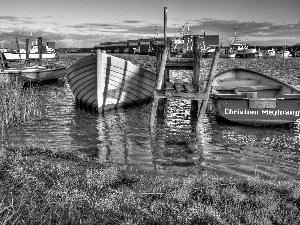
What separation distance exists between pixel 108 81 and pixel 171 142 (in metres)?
6.38

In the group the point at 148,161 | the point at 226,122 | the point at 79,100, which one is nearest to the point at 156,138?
the point at 148,161

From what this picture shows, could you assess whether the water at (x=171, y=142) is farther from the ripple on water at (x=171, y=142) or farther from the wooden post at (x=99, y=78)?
the wooden post at (x=99, y=78)

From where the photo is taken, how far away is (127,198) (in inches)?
239

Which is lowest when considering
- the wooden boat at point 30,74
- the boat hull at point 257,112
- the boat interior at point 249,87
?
the boat hull at point 257,112

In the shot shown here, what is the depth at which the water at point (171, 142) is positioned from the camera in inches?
368

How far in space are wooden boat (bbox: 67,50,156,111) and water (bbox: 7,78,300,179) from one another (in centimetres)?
85

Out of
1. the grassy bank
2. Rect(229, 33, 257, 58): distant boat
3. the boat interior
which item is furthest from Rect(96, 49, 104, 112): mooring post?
Rect(229, 33, 257, 58): distant boat

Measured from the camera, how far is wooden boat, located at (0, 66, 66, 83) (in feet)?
92.6

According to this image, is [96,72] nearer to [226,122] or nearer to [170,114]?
[170,114]

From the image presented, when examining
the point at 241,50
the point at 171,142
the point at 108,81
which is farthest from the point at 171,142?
the point at 241,50

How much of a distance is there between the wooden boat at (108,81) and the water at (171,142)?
848 mm

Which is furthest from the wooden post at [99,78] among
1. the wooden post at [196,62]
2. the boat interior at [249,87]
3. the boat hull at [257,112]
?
the boat hull at [257,112]

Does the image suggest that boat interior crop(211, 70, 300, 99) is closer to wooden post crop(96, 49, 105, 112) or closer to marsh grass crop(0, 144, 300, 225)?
wooden post crop(96, 49, 105, 112)

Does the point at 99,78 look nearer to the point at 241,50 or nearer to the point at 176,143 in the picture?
the point at 176,143
